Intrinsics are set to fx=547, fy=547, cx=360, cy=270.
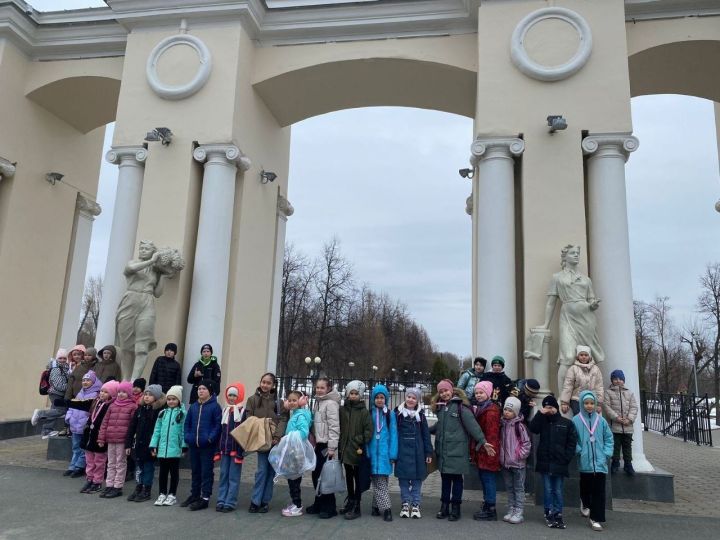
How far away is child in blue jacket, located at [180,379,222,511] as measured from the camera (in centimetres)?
630

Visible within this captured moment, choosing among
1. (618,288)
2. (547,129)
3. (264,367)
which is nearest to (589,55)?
(547,129)

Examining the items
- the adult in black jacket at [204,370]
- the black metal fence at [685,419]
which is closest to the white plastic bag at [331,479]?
the adult in black jacket at [204,370]

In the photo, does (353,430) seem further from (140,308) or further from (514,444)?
(140,308)

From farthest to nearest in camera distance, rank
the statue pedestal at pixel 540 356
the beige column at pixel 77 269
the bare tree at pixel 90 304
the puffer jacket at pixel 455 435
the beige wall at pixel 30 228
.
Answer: the bare tree at pixel 90 304 → the beige column at pixel 77 269 → the beige wall at pixel 30 228 → the statue pedestal at pixel 540 356 → the puffer jacket at pixel 455 435

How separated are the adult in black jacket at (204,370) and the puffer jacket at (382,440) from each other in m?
3.41

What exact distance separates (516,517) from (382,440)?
1.73 meters

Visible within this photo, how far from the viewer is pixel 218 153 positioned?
9.87 m

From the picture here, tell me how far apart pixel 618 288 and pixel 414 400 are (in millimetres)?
4177

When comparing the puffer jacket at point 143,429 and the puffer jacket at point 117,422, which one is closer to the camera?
the puffer jacket at point 143,429

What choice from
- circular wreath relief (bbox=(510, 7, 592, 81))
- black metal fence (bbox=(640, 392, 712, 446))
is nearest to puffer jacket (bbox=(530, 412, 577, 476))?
circular wreath relief (bbox=(510, 7, 592, 81))

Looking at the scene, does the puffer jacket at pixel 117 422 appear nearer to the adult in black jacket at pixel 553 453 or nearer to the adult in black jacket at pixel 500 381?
the adult in black jacket at pixel 500 381

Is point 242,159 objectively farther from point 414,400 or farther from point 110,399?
point 414,400

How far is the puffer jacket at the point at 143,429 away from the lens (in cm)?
649

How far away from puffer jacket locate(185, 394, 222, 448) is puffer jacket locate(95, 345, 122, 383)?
3.12 meters
